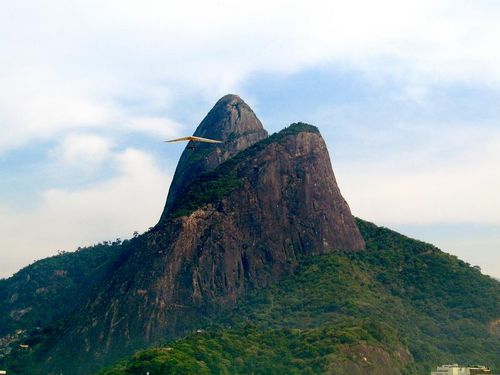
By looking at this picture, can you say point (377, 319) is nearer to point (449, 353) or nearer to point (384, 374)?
point (449, 353)

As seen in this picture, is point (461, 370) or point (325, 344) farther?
point (325, 344)

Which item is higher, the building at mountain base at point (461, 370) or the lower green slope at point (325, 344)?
the lower green slope at point (325, 344)

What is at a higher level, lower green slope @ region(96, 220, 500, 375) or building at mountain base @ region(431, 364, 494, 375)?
lower green slope @ region(96, 220, 500, 375)

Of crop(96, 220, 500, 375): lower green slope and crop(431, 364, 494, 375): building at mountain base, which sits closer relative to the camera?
crop(431, 364, 494, 375): building at mountain base

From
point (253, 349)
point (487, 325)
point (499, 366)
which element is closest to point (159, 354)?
point (253, 349)

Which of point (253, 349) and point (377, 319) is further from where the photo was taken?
point (377, 319)

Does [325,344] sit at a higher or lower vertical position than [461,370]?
higher

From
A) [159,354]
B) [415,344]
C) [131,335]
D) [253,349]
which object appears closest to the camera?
[159,354]

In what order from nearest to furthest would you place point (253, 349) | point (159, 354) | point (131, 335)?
point (159, 354)
point (253, 349)
point (131, 335)

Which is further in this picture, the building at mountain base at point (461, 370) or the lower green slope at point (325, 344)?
the lower green slope at point (325, 344)

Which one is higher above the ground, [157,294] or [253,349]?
[157,294]
